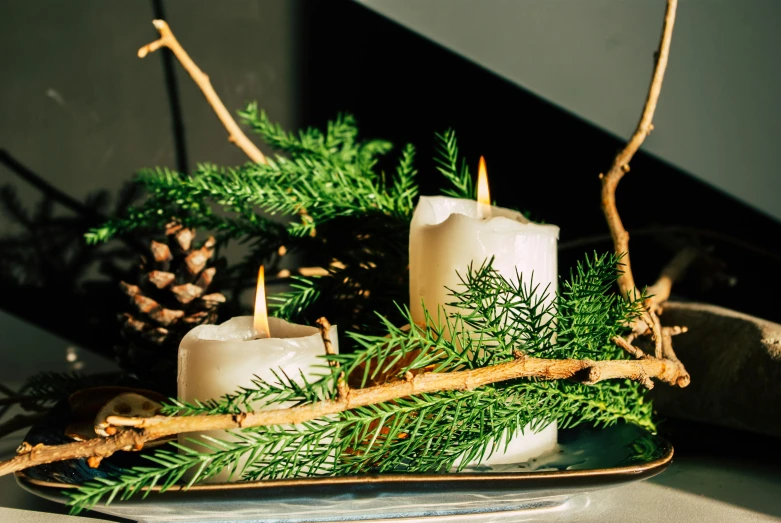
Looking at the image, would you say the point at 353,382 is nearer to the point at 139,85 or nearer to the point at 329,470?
the point at 329,470

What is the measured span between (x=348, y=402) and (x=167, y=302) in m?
0.33

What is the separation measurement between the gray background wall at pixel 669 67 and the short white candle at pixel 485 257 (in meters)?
0.31

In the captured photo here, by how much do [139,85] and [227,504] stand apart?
53 centimetres

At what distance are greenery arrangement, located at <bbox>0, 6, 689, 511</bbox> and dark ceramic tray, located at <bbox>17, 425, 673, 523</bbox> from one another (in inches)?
0.5

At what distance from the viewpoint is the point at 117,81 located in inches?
28.5

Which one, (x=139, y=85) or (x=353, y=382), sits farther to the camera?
(x=139, y=85)

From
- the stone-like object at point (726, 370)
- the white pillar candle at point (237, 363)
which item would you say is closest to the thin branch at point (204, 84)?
the white pillar candle at point (237, 363)

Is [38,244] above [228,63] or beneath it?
beneath

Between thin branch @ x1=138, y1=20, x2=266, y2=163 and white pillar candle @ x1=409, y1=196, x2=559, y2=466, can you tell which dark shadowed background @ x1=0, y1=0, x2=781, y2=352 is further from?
white pillar candle @ x1=409, y1=196, x2=559, y2=466

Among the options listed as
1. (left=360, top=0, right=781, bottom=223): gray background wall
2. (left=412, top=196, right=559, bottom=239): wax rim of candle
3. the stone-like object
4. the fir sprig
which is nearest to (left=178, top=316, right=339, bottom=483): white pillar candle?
the fir sprig

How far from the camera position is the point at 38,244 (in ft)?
2.39

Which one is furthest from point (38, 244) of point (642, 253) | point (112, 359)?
point (642, 253)

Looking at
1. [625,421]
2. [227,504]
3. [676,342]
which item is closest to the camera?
[227,504]

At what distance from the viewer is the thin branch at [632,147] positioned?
47cm
